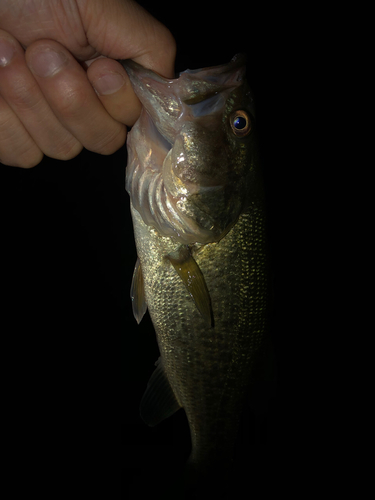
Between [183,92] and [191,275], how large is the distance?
51 cm

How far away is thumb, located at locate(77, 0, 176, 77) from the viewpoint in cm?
90

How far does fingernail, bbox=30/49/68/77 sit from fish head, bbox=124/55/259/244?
19 cm

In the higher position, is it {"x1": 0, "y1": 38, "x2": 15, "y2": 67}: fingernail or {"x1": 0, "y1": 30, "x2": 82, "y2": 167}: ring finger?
{"x1": 0, "y1": 38, "x2": 15, "y2": 67}: fingernail

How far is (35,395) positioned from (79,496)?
97cm

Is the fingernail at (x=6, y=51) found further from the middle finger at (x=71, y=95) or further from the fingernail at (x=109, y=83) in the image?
the fingernail at (x=109, y=83)

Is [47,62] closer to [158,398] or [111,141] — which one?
Answer: [111,141]

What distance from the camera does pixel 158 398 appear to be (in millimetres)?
1186

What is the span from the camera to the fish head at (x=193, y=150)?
83cm

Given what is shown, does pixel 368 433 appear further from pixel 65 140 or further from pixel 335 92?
pixel 65 140

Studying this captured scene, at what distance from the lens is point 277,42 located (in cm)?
373

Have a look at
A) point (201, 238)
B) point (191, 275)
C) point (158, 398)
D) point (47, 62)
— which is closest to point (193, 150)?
point (201, 238)

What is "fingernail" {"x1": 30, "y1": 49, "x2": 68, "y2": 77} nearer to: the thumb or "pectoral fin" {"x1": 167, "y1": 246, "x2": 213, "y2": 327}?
the thumb

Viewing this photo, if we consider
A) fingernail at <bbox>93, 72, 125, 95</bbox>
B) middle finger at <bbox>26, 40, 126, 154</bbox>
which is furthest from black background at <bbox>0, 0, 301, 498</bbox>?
fingernail at <bbox>93, 72, 125, 95</bbox>

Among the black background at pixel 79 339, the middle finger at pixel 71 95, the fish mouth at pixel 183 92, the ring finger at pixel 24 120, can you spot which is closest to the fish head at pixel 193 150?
the fish mouth at pixel 183 92
